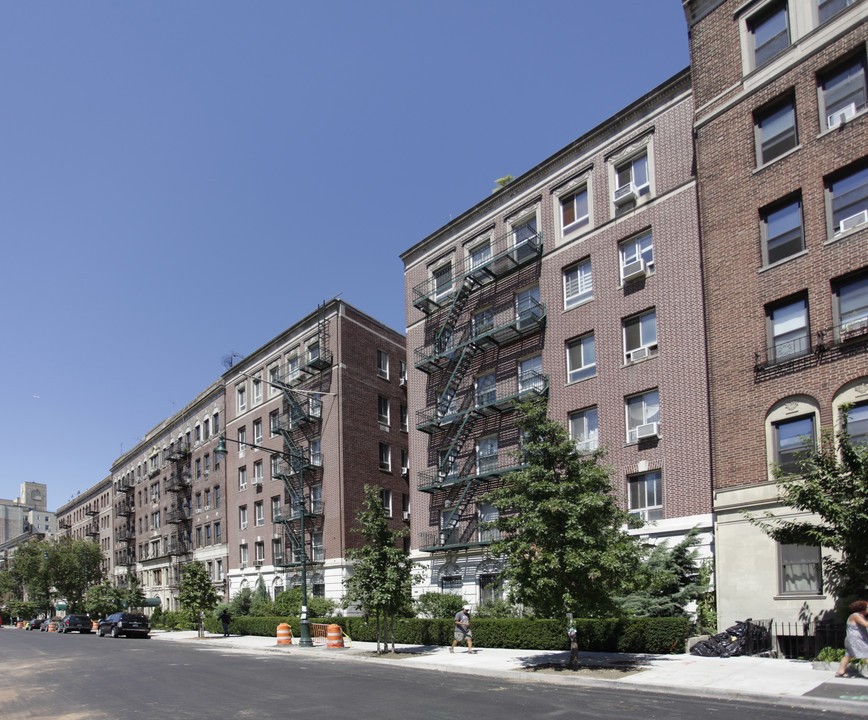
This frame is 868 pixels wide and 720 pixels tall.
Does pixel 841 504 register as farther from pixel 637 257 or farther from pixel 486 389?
pixel 486 389

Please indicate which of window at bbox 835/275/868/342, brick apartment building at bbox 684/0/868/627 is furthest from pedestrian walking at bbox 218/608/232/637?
window at bbox 835/275/868/342

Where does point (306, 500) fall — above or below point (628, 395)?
below

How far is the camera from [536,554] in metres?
19.0

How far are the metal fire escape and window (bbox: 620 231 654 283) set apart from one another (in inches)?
169

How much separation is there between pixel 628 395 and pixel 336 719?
707 inches

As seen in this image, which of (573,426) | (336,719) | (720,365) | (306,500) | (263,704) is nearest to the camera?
(336,719)

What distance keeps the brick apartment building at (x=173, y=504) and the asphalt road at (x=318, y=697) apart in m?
30.9

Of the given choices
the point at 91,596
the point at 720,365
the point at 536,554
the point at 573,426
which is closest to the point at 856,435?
the point at 720,365

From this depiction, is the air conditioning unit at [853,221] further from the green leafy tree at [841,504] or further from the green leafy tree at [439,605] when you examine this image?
the green leafy tree at [439,605]

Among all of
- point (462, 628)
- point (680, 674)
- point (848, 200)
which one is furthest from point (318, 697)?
point (848, 200)

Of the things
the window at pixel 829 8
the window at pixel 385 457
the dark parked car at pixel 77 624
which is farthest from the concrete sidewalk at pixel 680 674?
the dark parked car at pixel 77 624

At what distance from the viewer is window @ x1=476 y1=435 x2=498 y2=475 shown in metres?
32.5

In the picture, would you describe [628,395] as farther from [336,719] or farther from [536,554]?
[336,719]

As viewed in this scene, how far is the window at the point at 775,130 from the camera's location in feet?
73.0
